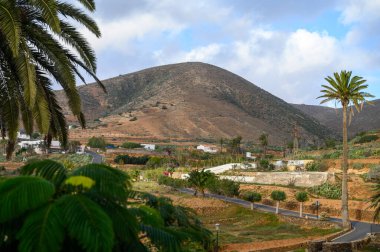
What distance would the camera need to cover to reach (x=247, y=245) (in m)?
27.9

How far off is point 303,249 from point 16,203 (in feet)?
77.7

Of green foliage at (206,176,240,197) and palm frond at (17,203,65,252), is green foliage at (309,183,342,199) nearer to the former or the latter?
green foliage at (206,176,240,197)

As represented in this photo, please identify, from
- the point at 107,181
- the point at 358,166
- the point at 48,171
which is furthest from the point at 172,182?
the point at 107,181

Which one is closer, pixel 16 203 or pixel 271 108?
pixel 16 203

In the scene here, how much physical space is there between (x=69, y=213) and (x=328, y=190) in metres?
50.8

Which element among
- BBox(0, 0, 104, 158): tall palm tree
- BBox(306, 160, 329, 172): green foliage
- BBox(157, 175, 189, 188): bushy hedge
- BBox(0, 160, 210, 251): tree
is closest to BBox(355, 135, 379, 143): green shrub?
BBox(306, 160, 329, 172): green foliage

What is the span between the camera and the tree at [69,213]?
14.7ft

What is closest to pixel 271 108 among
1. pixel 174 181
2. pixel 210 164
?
pixel 210 164

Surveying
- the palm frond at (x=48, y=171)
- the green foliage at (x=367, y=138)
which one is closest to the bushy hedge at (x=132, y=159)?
the green foliage at (x=367, y=138)

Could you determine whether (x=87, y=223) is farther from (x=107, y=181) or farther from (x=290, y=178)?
(x=290, y=178)

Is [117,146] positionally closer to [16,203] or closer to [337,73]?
[337,73]

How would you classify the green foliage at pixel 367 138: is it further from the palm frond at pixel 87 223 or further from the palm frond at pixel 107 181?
the palm frond at pixel 87 223

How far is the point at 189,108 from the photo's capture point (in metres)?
140

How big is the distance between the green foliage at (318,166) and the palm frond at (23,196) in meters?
62.3
